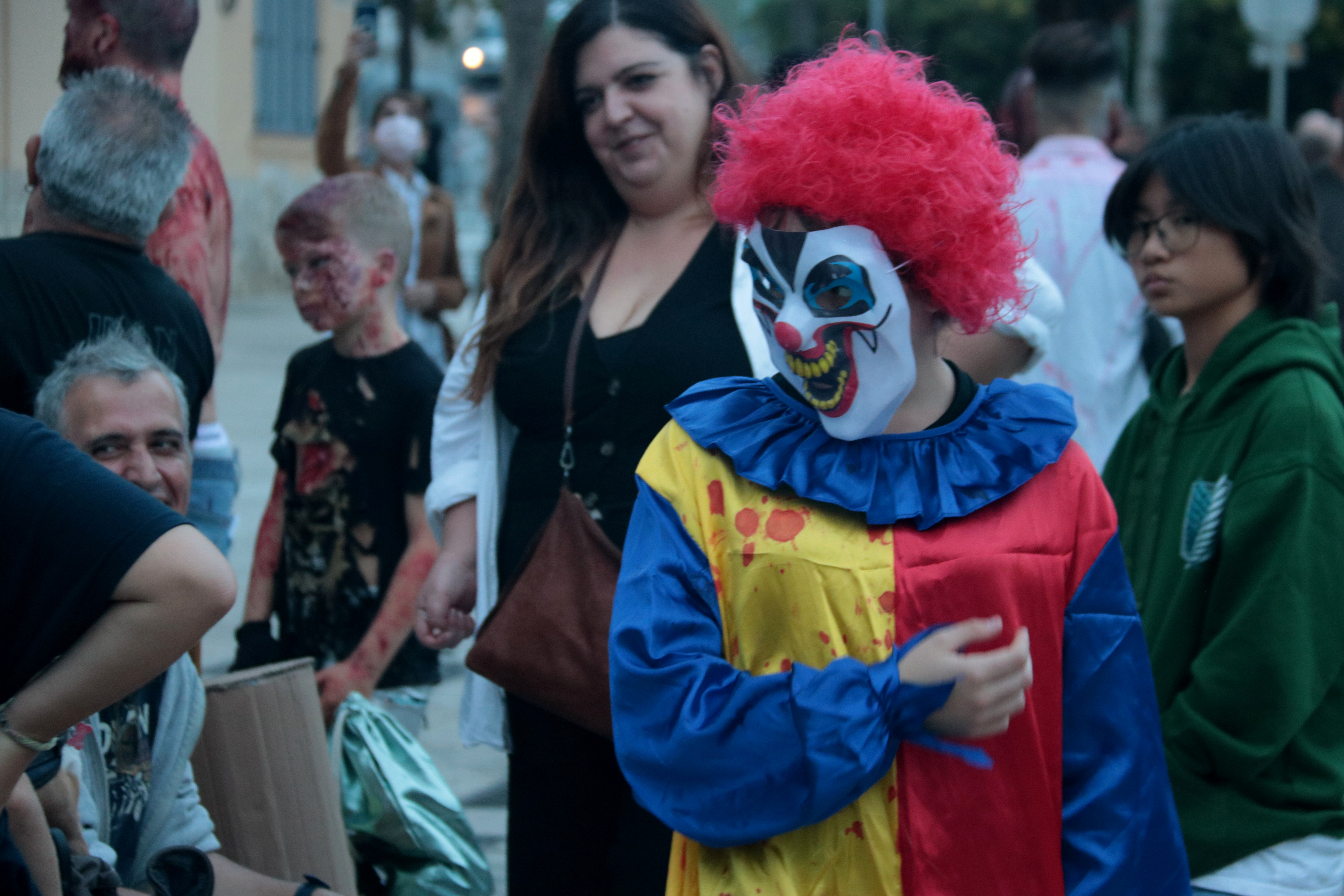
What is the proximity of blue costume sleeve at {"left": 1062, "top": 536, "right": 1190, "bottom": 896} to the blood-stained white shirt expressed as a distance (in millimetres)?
2416

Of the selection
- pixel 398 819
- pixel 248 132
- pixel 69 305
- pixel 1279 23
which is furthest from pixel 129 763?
pixel 248 132

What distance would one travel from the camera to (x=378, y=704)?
369 cm

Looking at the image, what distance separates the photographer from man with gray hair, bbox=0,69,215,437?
285 cm

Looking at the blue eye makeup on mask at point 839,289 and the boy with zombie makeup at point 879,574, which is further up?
the blue eye makeup on mask at point 839,289

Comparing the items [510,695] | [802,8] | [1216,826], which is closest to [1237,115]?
[1216,826]

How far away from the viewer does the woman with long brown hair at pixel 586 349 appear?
8.45ft

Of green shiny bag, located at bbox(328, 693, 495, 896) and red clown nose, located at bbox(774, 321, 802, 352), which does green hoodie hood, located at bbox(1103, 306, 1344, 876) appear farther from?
green shiny bag, located at bbox(328, 693, 495, 896)

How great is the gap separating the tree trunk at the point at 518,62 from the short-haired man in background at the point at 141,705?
28.7 feet

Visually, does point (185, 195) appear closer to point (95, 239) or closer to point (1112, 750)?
point (95, 239)

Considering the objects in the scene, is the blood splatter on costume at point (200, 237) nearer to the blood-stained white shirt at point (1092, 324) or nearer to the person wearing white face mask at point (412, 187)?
the blood-stained white shirt at point (1092, 324)

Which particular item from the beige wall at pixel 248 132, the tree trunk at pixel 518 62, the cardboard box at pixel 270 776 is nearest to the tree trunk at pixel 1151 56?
Result: the beige wall at pixel 248 132

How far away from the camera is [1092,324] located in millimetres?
4145

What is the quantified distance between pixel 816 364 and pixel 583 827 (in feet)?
3.67

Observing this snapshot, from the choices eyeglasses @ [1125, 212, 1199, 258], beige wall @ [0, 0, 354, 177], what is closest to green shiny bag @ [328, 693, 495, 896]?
eyeglasses @ [1125, 212, 1199, 258]
